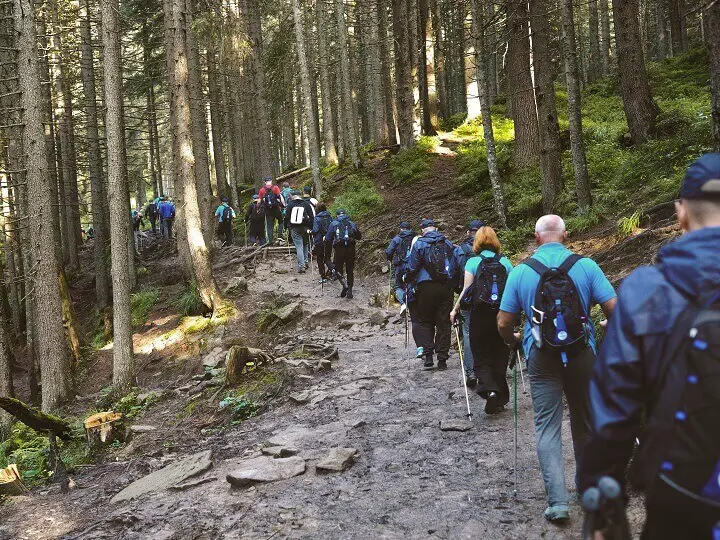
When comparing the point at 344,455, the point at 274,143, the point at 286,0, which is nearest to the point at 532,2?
the point at 344,455

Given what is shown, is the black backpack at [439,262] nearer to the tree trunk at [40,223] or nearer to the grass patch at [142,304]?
the tree trunk at [40,223]

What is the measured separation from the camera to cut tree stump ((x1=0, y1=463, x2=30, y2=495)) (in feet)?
27.1

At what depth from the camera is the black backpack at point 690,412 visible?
6.46ft

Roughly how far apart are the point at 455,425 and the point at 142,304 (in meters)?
14.6

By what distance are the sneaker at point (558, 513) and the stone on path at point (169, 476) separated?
3.96 meters

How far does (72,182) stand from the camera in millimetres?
24719

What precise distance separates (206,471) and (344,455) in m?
1.65

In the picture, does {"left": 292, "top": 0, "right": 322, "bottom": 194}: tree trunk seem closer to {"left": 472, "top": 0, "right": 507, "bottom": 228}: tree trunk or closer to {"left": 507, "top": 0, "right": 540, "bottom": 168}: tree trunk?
{"left": 507, "top": 0, "right": 540, "bottom": 168}: tree trunk

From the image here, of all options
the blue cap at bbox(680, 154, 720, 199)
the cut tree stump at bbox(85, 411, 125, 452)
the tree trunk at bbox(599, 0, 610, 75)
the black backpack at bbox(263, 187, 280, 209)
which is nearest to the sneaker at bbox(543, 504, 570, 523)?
the blue cap at bbox(680, 154, 720, 199)

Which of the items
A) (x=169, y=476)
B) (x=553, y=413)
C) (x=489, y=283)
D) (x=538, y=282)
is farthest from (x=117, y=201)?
(x=553, y=413)

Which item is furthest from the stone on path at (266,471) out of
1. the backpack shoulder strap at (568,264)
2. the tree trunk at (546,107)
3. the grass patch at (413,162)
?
the grass patch at (413,162)

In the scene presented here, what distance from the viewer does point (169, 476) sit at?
7031mm

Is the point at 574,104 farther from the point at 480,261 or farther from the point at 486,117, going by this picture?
the point at 480,261

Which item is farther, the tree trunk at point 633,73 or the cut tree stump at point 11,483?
the tree trunk at point 633,73
